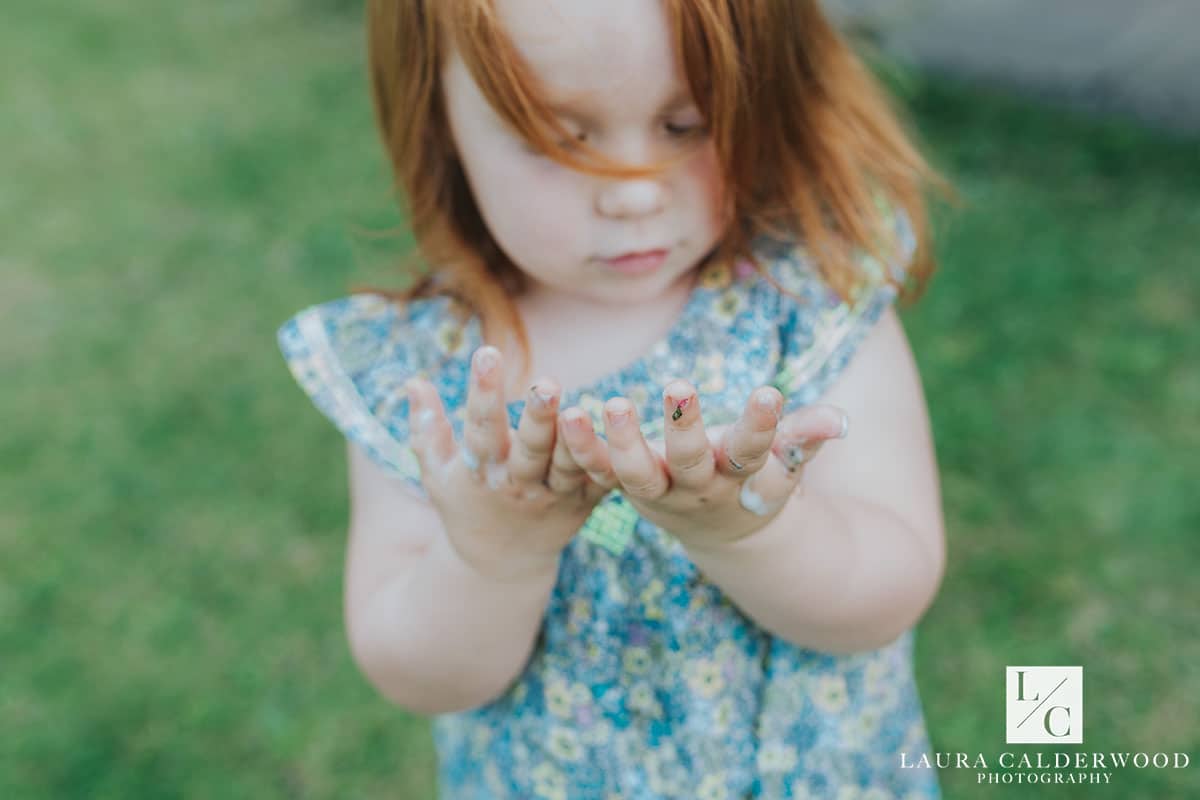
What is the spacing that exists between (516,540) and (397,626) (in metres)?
0.22

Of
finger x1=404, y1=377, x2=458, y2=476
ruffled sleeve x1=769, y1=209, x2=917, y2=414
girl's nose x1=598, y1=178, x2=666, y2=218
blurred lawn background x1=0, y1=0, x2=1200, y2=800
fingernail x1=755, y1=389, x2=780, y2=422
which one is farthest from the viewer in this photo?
blurred lawn background x1=0, y1=0, x2=1200, y2=800

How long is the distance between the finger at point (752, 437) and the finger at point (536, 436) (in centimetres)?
13

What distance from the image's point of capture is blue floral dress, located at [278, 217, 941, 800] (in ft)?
4.04

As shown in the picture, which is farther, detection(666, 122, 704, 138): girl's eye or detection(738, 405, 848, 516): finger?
detection(666, 122, 704, 138): girl's eye

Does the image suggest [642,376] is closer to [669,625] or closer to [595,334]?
[595,334]

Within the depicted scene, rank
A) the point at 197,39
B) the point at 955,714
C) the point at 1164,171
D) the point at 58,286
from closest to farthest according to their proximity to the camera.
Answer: the point at 955,714, the point at 1164,171, the point at 58,286, the point at 197,39

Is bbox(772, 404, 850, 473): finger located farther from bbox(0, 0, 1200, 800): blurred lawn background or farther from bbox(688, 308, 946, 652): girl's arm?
bbox(0, 0, 1200, 800): blurred lawn background

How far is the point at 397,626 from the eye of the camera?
117cm

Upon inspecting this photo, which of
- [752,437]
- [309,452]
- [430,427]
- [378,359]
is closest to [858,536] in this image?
[752,437]

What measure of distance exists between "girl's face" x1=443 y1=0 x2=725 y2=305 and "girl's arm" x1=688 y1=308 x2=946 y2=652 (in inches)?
9.2

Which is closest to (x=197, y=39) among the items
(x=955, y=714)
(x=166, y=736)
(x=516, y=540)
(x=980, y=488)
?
(x=166, y=736)

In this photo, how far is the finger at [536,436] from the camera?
883 mm

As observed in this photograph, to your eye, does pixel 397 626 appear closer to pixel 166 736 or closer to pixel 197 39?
pixel 166 736

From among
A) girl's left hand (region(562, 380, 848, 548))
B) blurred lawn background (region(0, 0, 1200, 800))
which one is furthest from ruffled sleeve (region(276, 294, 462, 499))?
blurred lawn background (region(0, 0, 1200, 800))
